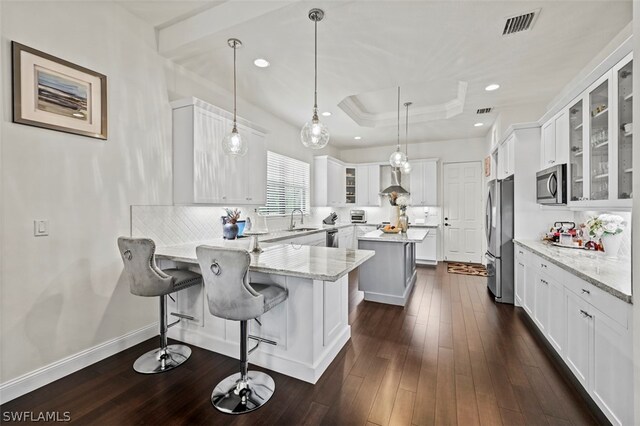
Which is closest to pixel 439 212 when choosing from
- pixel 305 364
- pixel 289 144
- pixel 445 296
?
pixel 445 296

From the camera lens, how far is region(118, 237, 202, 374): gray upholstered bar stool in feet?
7.30

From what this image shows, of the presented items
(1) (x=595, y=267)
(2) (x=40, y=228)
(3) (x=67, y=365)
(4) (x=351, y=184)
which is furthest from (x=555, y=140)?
(3) (x=67, y=365)

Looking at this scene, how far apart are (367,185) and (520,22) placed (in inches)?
200

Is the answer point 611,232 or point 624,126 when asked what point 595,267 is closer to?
point 611,232

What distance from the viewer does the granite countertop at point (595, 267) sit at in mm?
1621

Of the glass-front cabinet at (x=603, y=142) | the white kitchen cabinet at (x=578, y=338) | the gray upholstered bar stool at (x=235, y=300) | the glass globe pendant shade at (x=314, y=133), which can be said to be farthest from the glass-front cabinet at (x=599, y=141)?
the gray upholstered bar stool at (x=235, y=300)

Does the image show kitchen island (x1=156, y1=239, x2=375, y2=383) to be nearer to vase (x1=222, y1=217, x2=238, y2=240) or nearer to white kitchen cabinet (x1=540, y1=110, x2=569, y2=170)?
vase (x1=222, y1=217, x2=238, y2=240)

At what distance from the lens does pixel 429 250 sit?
6.48 meters

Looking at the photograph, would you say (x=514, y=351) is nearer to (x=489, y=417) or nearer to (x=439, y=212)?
(x=489, y=417)

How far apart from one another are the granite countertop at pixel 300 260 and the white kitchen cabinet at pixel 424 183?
479cm

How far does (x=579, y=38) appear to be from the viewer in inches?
107

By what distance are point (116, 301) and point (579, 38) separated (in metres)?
5.10

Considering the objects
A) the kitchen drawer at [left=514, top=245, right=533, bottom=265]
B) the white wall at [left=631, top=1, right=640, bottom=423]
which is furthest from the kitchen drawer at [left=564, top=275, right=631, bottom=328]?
the kitchen drawer at [left=514, top=245, right=533, bottom=265]

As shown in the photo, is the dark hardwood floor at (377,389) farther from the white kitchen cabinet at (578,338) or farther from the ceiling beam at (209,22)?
the ceiling beam at (209,22)
